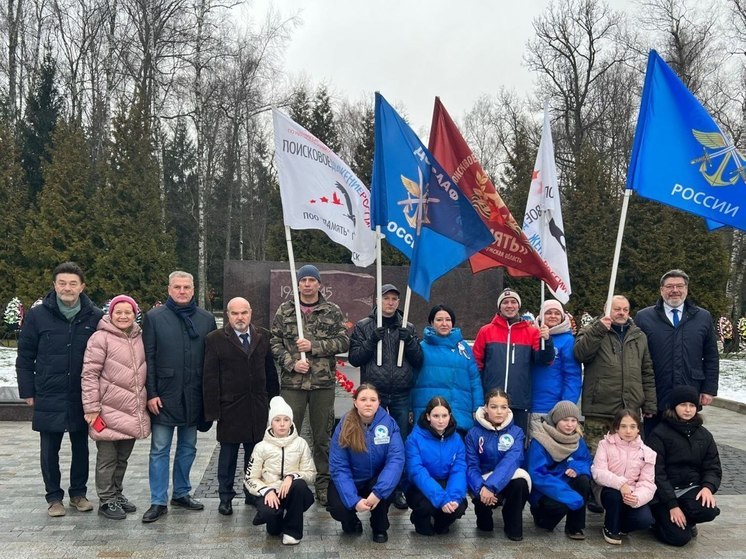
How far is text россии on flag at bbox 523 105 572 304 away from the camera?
668cm

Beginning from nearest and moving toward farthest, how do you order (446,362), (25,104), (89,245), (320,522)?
(320,522)
(446,362)
(89,245)
(25,104)

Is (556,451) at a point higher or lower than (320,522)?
higher

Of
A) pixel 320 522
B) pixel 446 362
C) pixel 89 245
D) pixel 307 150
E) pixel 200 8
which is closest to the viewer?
pixel 320 522

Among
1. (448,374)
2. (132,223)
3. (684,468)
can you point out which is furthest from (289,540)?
(132,223)

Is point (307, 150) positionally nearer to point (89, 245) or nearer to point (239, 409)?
point (239, 409)

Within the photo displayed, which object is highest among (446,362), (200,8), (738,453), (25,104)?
(200,8)

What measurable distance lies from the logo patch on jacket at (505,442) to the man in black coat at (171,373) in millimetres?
2293

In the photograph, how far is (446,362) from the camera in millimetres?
5406

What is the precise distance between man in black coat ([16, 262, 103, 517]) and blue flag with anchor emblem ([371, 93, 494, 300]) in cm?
244

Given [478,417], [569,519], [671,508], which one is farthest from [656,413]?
[478,417]

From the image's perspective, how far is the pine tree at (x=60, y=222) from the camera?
21.5 metres

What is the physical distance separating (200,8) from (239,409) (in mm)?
21883

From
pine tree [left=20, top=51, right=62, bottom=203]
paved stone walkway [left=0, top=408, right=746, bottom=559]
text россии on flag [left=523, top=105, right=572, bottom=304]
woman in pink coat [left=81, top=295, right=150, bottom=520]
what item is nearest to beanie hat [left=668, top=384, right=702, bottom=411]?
paved stone walkway [left=0, top=408, right=746, bottom=559]

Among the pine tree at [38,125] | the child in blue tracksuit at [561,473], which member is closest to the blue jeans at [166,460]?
the child in blue tracksuit at [561,473]
